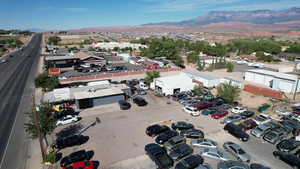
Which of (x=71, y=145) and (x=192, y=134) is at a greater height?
(x=192, y=134)

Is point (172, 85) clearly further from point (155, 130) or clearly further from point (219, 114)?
point (155, 130)

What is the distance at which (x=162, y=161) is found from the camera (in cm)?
1738

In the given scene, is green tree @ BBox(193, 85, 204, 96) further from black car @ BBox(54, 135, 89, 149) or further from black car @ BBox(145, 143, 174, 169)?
black car @ BBox(54, 135, 89, 149)

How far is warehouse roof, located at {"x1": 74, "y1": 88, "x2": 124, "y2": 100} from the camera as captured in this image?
31.4 metres

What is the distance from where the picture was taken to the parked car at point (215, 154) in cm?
1844

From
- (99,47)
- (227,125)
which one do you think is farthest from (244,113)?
(99,47)

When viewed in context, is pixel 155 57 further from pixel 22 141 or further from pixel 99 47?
pixel 22 141

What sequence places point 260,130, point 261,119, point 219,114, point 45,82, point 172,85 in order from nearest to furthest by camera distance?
point 260,130, point 261,119, point 219,114, point 45,82, point 172,85

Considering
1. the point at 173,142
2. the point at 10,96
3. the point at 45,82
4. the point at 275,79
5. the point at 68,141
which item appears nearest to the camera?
the point at 173,142

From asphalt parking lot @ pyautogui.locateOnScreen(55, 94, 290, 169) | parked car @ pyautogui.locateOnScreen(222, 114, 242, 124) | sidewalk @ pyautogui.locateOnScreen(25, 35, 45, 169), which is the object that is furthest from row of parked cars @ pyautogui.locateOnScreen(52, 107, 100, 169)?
parked car @ pyautogui.locateOnScreen(222, 114, 242, 124)

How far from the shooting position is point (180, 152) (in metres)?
18.8

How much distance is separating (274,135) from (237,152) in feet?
23.5

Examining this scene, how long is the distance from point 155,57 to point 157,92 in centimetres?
4032

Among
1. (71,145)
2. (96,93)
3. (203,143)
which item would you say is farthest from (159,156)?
(96,93)
